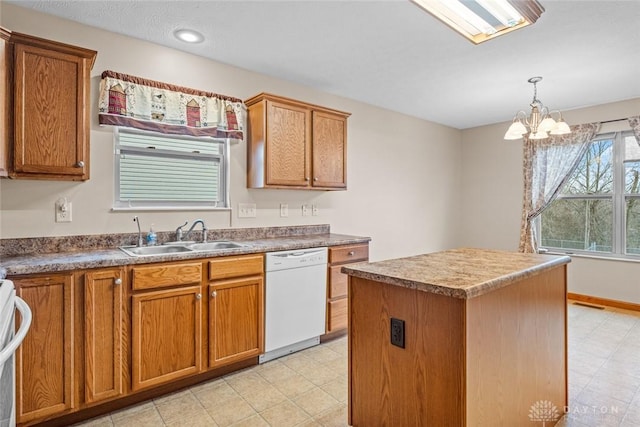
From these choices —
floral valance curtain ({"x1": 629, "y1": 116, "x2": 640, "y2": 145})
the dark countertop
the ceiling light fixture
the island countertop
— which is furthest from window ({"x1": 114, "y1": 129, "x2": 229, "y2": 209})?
floral valance curtain ({"x1": 629, "y1": 116, "x2": 640, "y2": 145})

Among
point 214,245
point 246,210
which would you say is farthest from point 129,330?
point 246,210

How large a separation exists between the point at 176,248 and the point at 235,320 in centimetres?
72

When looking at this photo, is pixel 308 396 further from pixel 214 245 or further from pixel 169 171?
pixel 169 171

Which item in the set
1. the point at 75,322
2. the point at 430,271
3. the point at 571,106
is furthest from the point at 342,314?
the point at 571,106

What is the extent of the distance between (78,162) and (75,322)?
37.6 inches

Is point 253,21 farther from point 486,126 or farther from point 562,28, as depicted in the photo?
point 486,126

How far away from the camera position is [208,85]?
2977mm

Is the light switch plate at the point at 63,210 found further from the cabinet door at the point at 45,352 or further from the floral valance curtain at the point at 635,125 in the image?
the floral valance curtain at the point at 635,125

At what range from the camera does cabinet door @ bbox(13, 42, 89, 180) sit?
1.99 metres

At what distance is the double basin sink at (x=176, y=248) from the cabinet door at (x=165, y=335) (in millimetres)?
344

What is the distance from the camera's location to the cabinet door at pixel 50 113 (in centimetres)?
199

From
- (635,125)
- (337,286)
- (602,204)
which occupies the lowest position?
(337,286)

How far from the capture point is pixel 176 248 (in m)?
2.68

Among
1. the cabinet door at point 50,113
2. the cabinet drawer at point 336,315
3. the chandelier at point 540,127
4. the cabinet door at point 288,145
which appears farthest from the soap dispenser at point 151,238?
the chandelier at point 540,127
